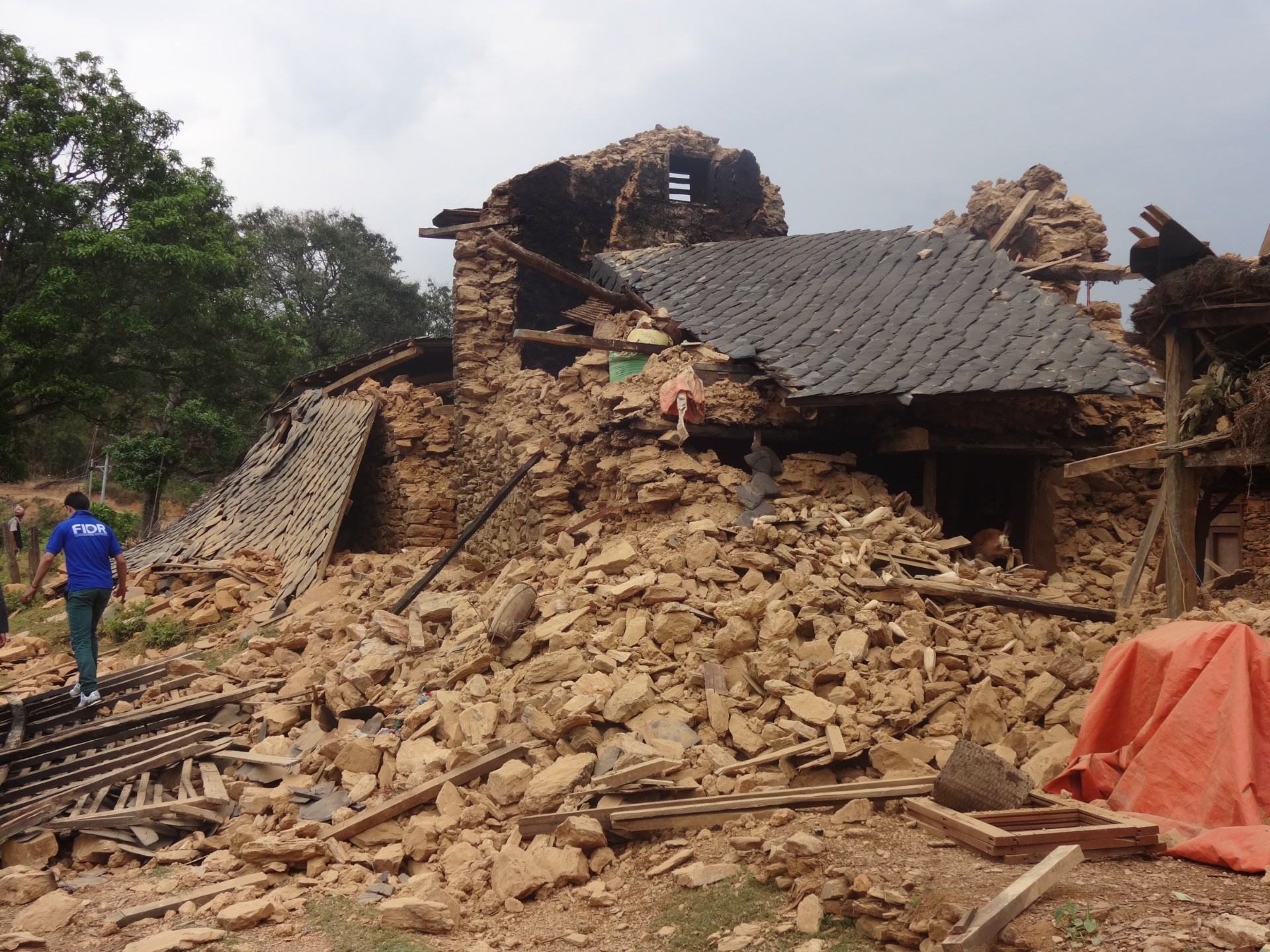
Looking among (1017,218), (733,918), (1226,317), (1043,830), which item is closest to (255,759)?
(733,918)

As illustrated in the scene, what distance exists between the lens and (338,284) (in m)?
30.2

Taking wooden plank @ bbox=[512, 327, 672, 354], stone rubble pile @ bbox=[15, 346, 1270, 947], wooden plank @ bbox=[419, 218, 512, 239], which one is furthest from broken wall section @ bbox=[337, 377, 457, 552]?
wooden plank @ bbox=[512, 327, 672, 354]

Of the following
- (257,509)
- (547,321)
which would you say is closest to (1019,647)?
(547,321)

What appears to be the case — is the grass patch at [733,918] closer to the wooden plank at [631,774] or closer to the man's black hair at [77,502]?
the wooden plank at [631,774]

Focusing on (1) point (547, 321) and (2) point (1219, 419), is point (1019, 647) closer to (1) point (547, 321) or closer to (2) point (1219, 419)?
(2) point (1219, 419)

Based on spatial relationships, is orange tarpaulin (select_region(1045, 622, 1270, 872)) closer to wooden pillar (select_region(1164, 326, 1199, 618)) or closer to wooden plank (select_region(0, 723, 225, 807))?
wooden pillar (select_region(1164, 326, 1199, 618))

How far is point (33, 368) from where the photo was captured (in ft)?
62.1

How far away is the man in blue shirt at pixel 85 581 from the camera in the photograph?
7.25m

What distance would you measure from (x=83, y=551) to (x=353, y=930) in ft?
15.6

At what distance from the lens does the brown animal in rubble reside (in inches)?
312

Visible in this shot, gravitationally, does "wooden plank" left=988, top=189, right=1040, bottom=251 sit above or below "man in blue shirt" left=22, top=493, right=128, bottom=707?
above

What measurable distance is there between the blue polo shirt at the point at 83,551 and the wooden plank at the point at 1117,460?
7.47 meters

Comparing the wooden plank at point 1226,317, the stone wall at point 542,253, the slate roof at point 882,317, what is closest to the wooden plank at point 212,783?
the stone wall at point 542,253

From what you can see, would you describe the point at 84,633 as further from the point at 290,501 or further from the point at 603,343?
the point at 290,501
